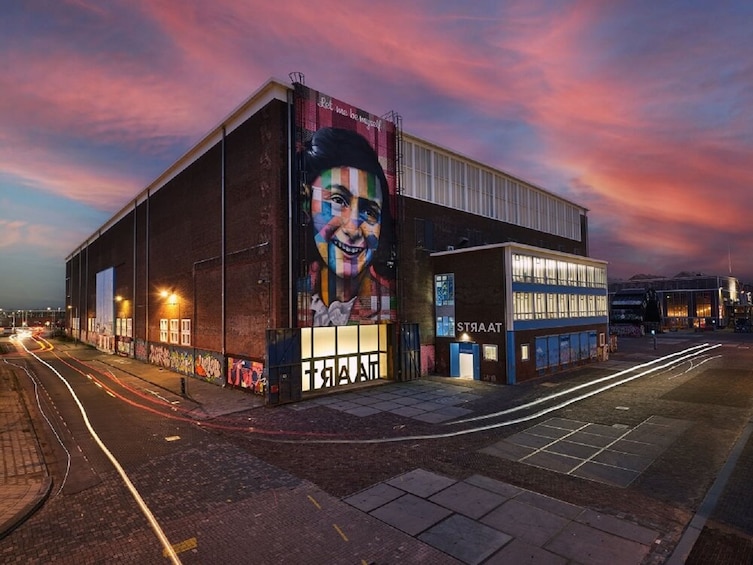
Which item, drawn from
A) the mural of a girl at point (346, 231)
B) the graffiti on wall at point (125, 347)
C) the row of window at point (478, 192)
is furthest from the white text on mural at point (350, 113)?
the graffiti on wall at point (125, 347)

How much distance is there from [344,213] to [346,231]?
45.2 inches

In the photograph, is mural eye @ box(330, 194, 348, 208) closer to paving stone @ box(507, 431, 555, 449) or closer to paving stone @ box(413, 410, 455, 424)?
paving stone @ box(413, 410, 455, 424)

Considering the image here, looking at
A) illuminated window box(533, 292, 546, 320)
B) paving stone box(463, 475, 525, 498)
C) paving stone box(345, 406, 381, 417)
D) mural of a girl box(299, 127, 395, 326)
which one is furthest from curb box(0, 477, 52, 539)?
illuminated window box(533, 292, 546, 320)

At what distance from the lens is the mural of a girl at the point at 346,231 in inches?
998

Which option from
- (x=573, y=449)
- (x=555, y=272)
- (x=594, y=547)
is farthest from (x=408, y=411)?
(x=555, y=272)

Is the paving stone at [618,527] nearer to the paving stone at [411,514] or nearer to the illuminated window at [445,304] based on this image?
the paving stone at [411,514]

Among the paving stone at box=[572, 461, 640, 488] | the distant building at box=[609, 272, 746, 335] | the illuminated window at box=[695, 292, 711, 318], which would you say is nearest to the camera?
the paving stone at box=[572, 461, 640, 488]

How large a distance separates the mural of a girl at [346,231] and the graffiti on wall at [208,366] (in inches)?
326

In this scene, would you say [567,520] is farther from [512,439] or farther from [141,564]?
[141,564]

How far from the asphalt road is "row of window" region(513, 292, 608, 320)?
6440 mm

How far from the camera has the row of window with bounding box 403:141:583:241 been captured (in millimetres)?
33000

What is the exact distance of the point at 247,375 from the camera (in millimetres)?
25406

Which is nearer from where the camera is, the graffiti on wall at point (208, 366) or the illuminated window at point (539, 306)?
the graffiti on wall at point (208, 366)

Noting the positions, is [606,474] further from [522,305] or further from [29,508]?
[522,305]
